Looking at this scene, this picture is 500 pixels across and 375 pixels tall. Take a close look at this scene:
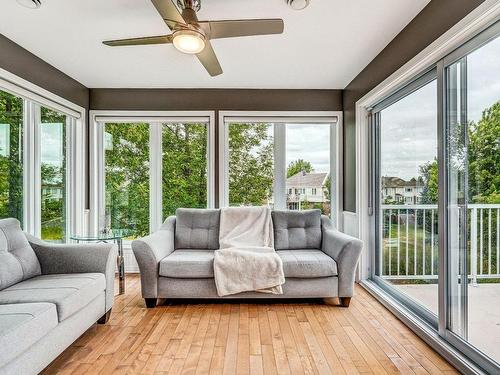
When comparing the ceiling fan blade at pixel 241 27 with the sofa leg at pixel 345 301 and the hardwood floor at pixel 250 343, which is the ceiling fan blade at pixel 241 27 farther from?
the sofa leg at pixel 345 301

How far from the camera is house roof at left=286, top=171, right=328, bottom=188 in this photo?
4.35 m

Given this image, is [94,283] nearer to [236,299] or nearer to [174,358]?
[174,358]

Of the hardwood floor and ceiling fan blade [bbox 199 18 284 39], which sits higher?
ceiling fan blade [bbox 199 18 284 39]

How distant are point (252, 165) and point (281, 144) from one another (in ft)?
1.60

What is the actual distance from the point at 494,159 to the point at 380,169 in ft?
5.52

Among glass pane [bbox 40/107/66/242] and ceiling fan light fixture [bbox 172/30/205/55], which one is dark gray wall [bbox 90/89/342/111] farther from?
ceiling fan light fixture [bbox 172/30/205/55]

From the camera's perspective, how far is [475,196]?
2.00 meters

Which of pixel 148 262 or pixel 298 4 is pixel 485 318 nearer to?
pixel 298 4

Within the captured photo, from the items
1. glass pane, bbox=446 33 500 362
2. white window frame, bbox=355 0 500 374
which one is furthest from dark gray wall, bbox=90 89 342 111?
glass pane, bbox=446 33 500 362

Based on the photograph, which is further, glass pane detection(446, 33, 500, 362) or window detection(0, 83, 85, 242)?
window detection(0, 83, 85, 242)

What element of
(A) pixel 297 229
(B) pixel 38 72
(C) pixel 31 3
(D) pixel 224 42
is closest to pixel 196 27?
(D) pixel 224 42

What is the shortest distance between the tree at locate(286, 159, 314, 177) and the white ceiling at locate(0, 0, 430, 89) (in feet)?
3.28

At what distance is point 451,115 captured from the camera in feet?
7.18

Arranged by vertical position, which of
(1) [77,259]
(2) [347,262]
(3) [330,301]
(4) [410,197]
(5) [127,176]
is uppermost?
(5) [127,176]
